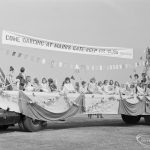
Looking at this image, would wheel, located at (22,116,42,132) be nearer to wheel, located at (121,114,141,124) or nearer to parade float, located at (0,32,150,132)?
parade float, located at (0,32,150,132)

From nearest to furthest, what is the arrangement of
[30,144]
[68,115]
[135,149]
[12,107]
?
1. [135,149]
2. [30,144]
3. [12,107]
4. [68,115]

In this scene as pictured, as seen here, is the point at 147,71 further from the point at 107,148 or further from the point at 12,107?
the point at 107,148

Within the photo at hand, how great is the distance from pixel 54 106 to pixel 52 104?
0.11 meters

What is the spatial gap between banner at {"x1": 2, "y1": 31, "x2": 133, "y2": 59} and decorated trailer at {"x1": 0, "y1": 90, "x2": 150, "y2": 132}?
2126mm

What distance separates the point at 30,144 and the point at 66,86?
15.3 feet

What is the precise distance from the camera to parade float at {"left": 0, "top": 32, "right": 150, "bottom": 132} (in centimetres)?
1017

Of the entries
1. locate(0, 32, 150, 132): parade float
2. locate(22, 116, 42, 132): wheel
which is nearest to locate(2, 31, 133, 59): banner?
locate(0, 32, 150, 132): parade float

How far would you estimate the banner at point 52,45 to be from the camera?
37.6ft

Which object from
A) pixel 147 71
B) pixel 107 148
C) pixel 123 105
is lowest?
pixel 107 148

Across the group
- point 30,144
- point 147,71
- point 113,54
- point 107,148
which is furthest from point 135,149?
point 147,71

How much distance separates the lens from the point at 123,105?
1271cm

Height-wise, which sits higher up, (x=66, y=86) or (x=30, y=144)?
(x=66, y=86)

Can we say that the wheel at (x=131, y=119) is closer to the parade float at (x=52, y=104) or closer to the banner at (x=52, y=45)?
the parade float at (x=52, y=104)

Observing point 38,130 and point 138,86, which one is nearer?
point 38,130
